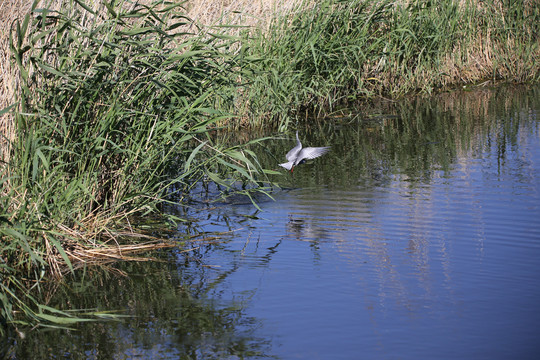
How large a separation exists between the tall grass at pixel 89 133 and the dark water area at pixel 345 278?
35 centimetres

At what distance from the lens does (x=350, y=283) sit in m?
4.57

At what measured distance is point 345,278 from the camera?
183 inches

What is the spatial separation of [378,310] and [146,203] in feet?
8.08

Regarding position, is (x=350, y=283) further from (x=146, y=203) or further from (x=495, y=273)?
(x=146, y=203)

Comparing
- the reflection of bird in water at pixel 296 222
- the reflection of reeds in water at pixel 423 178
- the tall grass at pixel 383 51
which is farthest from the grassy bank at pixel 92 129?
the tall grass at pixel 383 51

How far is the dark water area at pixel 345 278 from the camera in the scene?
382 centimetres

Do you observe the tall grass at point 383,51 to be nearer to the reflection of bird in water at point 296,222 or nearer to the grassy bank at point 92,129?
the grassy bank at point 92,129

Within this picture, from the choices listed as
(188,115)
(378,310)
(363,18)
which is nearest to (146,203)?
(188,115)

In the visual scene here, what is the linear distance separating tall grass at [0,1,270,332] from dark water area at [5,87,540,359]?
1.14 feet

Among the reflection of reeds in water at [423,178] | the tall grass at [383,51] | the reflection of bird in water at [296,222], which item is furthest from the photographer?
the tall grass at [383,51]

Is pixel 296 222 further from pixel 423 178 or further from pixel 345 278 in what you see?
pixel 423 178

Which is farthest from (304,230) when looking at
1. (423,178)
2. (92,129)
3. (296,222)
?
(423,178)

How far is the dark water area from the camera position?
382 centimetres

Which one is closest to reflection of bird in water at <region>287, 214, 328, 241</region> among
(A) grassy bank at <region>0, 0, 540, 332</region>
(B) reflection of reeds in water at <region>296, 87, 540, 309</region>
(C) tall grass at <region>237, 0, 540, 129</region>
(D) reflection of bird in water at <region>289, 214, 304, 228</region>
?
(D) reflection of bird in water at <region>289, 214, 304, 228</region>
